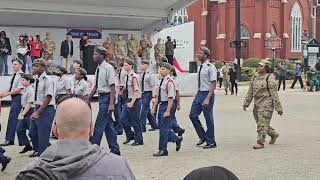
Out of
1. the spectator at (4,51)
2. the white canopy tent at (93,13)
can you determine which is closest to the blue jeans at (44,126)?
the white canopy tent at (93,13)

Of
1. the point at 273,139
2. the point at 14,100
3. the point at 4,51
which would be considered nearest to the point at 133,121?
the point at 14,100

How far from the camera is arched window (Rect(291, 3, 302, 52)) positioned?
2259 inches

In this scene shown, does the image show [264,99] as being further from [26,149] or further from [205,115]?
[26,149]

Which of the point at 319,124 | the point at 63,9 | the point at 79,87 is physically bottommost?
the point at 319,124

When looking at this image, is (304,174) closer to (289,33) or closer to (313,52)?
(313,52)

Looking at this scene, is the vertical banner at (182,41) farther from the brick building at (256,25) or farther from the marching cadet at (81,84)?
the brick building at (256,25)

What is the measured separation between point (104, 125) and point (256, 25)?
46524mm

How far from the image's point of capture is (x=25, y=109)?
10375 mm

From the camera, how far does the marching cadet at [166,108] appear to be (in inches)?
397

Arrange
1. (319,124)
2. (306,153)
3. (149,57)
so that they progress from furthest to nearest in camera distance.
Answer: (149,57), (319,124), (306,153)

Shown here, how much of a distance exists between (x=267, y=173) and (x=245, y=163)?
91 cm

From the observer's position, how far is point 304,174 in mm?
8516

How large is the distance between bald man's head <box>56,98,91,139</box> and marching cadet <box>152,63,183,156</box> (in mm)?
6928

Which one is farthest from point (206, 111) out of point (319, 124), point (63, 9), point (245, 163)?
point (63, 9)
